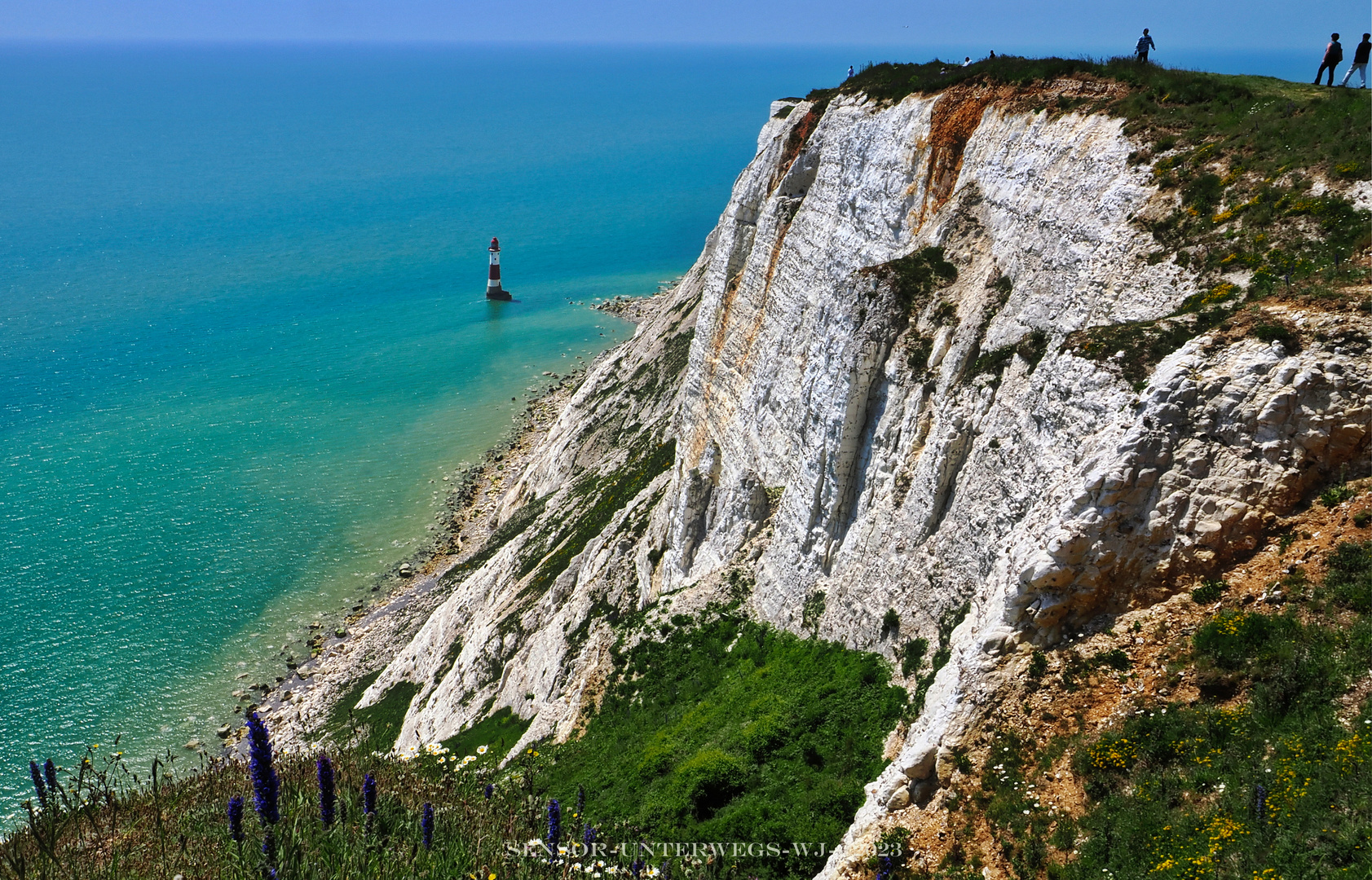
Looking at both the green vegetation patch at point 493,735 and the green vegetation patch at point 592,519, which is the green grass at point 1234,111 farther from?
the green vegetation patch at point 493,735

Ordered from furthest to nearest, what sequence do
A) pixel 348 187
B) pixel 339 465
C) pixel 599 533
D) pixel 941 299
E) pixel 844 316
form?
pixel 348 187, pixel 339 465, pixel 599 533, pixel 844 316, pixel 941 299

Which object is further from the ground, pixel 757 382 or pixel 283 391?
pixel 757 382

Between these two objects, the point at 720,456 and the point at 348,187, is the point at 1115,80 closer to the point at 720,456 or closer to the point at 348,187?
the point at 720,456

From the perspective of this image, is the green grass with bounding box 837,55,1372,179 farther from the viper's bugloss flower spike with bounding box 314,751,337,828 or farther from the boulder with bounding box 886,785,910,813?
the viper's bugloss flower spike with bounding box 314,751,337,828

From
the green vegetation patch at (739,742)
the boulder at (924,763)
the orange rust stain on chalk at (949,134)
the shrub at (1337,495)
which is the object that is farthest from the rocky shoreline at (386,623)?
the shrub at (1337,495)

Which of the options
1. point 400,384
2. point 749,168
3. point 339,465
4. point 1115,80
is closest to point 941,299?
point 1115,80

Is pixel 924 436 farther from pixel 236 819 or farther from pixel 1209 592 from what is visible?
pixel 236 819
